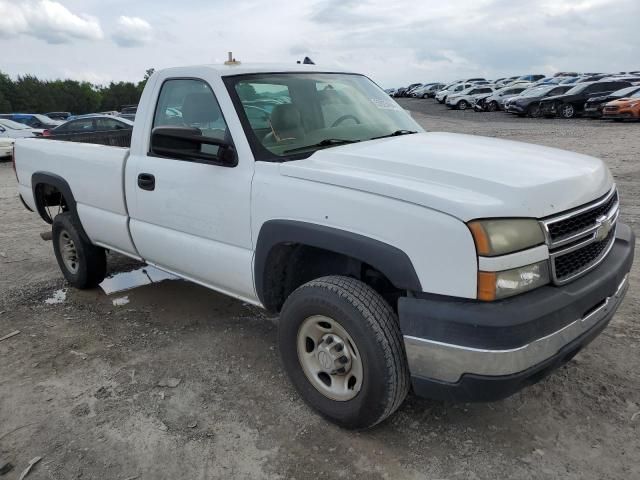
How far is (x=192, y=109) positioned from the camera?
3635 mm

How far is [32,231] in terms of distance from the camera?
25.3ft

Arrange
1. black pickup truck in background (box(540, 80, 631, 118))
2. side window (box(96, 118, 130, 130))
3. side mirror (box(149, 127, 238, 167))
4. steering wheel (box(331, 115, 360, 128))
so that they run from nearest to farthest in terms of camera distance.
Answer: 1. side mirror (box(149, 127, 238, 167))
2. steering wheel (box(331, 115, 360, 128))
3. side window (box(96, 118, 130, 130))
4. black pickup truck in background (box(540, 80, 631, 118))

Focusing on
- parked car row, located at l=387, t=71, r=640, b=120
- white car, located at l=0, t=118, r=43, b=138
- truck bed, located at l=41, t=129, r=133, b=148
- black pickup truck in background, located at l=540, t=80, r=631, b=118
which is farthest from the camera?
black pickup truck in background, located at l=540, t=80, r=631, b=118

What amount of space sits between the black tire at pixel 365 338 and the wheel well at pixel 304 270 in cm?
22

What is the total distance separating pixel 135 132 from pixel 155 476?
7.86ft

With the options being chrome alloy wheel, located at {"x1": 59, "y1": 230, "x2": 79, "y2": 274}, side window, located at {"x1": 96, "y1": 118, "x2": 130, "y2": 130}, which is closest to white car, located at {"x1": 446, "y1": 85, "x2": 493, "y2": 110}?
side window, located at {"x1": 96, "y1": 118, "x2": 130, "y2": 130}

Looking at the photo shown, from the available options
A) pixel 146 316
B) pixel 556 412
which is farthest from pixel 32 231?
pixel 556 412

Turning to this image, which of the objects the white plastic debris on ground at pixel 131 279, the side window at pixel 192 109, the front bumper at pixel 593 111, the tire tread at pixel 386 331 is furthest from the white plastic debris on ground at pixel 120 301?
the front bumper at pixel 593 111

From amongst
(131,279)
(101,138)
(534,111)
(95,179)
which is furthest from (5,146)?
(534,111)

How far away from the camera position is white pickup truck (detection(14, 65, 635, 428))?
7.48 ft

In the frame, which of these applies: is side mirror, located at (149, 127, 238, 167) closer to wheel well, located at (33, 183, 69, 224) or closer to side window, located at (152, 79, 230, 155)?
side window, located at (152, 79, 230, 155)

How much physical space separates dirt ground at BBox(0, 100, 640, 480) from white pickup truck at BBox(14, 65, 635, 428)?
0.30 m

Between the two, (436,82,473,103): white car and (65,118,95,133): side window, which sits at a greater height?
(65,118,95,133): side window

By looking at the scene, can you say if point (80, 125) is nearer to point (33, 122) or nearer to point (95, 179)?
point (33, 122)
